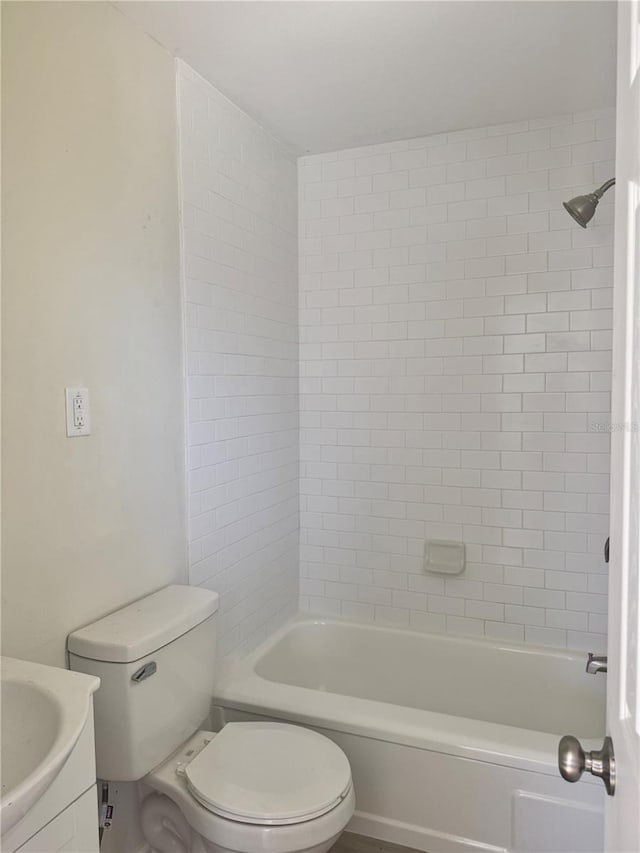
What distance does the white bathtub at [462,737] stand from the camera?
5.55 feet

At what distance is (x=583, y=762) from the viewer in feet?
2.57

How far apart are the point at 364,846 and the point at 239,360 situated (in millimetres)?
1694

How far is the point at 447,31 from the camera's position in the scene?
1.70 metres

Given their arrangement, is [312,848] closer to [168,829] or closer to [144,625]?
[168,829]

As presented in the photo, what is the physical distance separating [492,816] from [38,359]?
180cm

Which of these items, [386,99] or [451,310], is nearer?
[386,99]

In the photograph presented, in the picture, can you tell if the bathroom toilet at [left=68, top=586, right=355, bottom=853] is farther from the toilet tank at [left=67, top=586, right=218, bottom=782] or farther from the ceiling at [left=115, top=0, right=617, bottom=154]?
the ceiling at [left=115, top=0, right=617, bottom=154]

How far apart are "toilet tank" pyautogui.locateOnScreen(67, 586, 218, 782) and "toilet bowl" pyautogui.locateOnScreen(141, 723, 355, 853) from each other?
4.3 inches

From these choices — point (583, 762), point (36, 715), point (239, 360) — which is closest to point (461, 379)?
point (239, 360)

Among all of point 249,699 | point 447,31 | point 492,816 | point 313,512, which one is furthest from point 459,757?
point 447,31

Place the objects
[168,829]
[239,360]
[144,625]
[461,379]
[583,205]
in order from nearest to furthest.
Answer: [144,625] → [168,829] → [583,205] → [239,360] → [461,379]

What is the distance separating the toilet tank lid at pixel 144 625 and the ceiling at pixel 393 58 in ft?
5.40

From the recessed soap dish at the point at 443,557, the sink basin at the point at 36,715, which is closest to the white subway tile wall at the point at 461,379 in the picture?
the recessed soap dish at the point at 443,557

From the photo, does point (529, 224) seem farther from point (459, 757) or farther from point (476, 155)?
point (459, 757)
